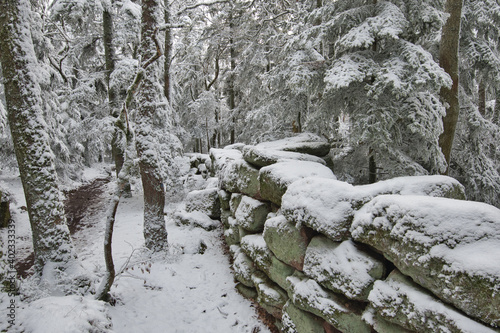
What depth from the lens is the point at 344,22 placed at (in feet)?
16.6

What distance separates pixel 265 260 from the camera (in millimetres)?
4859

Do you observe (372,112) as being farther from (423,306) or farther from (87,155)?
(87,155)

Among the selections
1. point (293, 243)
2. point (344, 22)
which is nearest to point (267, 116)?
point (344, 22)

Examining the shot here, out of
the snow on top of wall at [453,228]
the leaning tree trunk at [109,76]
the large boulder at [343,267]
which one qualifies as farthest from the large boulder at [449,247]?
the leaning tree trunk at [109,76]

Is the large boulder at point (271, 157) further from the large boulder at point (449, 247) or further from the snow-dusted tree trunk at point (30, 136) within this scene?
the snow-dusted tree trunk at point (30, 136)

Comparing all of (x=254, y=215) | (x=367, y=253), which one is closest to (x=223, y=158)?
(x=254, y=215)

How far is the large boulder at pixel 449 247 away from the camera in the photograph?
1.97 metres

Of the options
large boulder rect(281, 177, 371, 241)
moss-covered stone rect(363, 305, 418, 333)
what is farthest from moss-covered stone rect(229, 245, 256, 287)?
moss-covered stone rect(363, 305, 418, 333)

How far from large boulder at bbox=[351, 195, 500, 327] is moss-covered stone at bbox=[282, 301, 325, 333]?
1.70m

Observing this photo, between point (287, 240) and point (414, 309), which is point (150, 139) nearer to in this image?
point (287, 240)

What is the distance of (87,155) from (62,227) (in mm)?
22527

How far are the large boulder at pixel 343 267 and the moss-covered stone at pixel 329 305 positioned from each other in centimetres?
16

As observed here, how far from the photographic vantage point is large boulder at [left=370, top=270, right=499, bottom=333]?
81.2 inches

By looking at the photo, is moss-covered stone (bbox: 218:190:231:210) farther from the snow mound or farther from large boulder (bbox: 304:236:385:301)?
the snow mound
